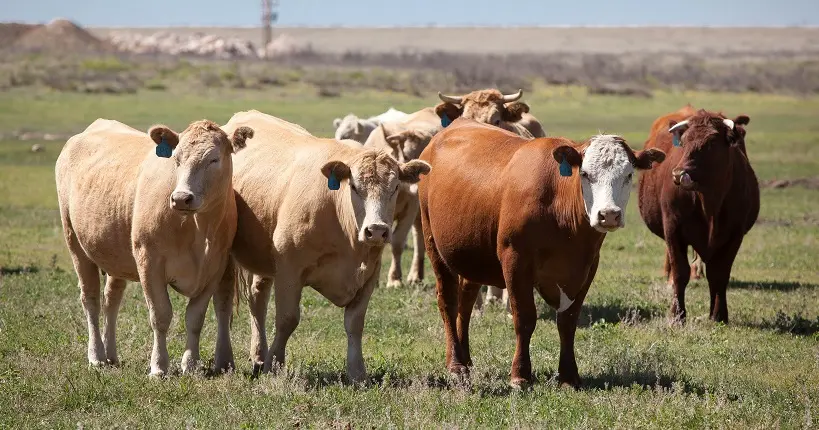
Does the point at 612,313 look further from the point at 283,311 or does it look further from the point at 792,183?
the point at 792,183

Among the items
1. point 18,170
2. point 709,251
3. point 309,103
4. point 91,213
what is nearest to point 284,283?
point 91,213

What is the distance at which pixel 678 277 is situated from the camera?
13328mm

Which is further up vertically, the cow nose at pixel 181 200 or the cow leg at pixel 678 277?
the cow nose at pixel 181 200

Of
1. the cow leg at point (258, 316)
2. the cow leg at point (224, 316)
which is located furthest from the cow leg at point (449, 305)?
the cow leg at point (224, 316)

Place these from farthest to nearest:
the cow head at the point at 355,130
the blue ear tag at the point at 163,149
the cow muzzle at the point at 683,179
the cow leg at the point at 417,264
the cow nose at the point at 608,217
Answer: the cow head at the point at 355,130 < the cow leg at the point at 417,264 < the cow muzzle at the point at 683,179 < the blue ear tag at the point at 163,149 < the cow nose at the point at 608,217

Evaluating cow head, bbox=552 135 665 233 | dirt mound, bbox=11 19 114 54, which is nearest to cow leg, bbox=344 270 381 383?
cow head, bbox=552 135 665 233

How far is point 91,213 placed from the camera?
10703 millimetres

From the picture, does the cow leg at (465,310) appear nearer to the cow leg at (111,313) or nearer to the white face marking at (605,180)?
the white face marking at (605,180)

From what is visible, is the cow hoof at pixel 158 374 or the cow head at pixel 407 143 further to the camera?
the cow head at pixel 407 143

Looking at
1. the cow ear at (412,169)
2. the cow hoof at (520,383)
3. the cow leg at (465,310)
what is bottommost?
the cow hoof at (520,383)

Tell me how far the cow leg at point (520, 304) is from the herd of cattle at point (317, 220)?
0.04 ft

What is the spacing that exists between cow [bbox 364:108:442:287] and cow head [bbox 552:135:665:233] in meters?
5.64

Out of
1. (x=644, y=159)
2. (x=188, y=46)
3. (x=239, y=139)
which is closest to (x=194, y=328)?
(x=239, y=139)

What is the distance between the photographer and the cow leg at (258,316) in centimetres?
1090
